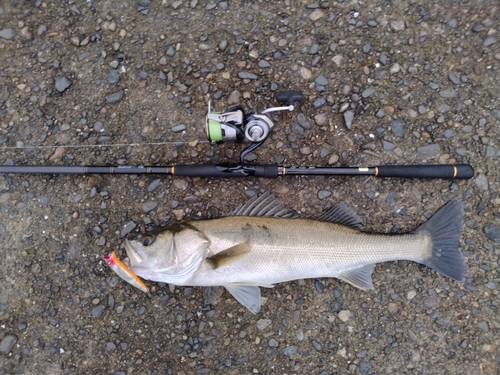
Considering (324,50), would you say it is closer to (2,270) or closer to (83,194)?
(83,194)

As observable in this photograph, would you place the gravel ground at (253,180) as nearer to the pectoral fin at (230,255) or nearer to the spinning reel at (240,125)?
the spinning reel at (240,125)

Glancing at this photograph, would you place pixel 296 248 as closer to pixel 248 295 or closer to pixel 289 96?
pixel 248 295

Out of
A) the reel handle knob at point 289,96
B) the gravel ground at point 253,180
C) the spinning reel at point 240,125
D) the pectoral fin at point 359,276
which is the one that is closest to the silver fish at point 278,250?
the pectoral fin at point 359,276

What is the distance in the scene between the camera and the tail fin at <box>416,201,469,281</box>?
2.93m

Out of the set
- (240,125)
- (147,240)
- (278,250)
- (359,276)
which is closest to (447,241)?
(359,276)

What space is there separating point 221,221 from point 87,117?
168 centimetres

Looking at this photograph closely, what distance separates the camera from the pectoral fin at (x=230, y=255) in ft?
9.27

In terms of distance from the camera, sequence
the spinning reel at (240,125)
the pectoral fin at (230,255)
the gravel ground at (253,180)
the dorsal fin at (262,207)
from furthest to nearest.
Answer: the gravel ground at (253,180) → the dorsal fin at (262,207) → the spinning reel at (240,125) → the pectoral fin at (230,255)

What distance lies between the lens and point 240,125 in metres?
2.96

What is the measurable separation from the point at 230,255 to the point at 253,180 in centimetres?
75

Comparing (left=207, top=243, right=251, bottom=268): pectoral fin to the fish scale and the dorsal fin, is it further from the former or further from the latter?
the dorsal fin

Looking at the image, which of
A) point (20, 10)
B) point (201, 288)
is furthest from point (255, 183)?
point (20, 10)

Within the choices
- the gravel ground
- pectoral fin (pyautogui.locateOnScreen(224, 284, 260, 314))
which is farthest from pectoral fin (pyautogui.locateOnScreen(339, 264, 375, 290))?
pectoral fin (pyautogui.locateOnScreen(224, 284, 260, 314))

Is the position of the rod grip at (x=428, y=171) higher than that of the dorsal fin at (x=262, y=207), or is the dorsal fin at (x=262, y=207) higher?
the rod grip at (x=428, y=171)
